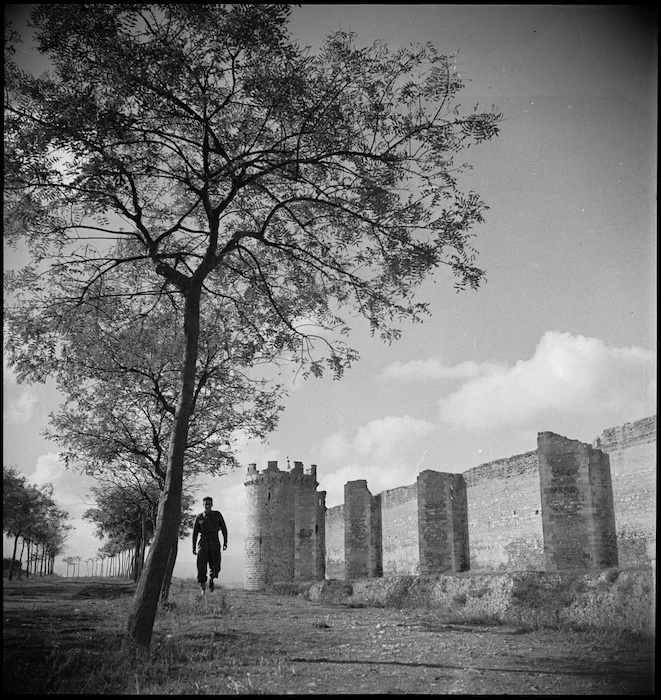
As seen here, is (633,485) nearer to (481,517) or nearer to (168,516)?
(481,517)

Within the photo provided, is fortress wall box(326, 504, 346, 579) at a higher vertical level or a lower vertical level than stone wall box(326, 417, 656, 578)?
lower

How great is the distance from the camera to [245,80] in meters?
9.43

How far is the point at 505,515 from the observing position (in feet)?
80.2

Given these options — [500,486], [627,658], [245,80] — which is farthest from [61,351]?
[500,486]

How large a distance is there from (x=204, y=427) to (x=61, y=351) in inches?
276

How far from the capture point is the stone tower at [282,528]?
34.6 meters

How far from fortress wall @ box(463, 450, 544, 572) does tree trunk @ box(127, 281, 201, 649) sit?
17.5 metres

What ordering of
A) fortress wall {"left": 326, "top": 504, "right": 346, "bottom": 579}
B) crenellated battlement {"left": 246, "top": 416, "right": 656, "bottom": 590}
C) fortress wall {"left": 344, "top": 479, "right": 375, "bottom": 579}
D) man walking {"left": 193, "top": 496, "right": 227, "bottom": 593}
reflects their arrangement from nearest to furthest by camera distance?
man walking {"left": 193, "top": 496, "right": 227, "bottom": 593} → crenellated battlement {"left": 246, "top": 416, "right": 656, "bottom": 590} → fortress wall {"left": 344, "top": 479, "right": 375, "bottom": 579} → fortress wall {"left": 326, "top": 504, "right": 346, "bottom": 579}

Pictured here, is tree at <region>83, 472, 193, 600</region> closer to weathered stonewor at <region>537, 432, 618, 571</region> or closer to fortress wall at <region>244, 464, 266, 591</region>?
fortress wall at <region>244, 464, 266, 591</region>

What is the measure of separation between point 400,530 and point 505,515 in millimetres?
7088

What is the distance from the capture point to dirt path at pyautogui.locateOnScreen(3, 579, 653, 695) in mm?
5883

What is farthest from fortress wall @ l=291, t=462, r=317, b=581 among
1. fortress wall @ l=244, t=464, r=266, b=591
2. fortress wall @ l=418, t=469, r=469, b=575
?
fortress wall @ l=418, t=469, r=469, b=575

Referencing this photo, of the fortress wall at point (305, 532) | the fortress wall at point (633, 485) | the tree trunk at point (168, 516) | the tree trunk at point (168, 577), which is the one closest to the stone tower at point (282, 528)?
the fortress wall at point (305, 532)

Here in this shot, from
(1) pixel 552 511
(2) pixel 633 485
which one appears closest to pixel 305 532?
(1) pixel 552 511
